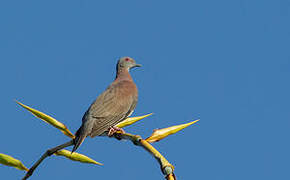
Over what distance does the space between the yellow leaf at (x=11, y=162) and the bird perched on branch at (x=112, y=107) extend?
196cm

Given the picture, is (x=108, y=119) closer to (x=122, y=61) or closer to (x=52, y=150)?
(x=122, y=61)

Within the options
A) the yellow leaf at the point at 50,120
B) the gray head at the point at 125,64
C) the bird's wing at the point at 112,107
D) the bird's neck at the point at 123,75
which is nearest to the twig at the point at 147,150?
the yellow leaf at the point at 50,120

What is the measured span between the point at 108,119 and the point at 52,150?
10.0 ft

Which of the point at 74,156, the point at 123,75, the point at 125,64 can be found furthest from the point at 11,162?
the point at 125,64

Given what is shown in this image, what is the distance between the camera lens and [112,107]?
5.61 metres

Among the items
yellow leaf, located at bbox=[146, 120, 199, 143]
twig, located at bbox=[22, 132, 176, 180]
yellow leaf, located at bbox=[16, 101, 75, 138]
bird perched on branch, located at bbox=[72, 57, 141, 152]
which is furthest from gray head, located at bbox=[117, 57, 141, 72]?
yellow leaf, located at bbox=[146, 120, 199, 143]

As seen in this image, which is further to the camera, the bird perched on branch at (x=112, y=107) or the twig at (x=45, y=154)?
the bird perched on branch at (x=112, y=107)

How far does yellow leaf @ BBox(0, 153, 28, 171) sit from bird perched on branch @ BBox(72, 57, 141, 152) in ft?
6.43

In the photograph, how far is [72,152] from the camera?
7.54 ft

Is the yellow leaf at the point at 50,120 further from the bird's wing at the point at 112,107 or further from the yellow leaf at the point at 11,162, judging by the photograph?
the bird's wing at the point at 112,107

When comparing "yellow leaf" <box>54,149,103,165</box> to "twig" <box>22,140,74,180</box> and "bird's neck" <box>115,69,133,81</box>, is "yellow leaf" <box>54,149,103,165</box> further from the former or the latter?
"bird's neck" <box>115,69,133,81</box>

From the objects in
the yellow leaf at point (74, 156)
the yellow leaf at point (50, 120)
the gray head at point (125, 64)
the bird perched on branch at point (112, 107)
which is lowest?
the yellow leaf at point (74, 156)

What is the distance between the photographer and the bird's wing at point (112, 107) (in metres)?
4.96

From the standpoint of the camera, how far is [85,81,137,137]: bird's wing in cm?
496
